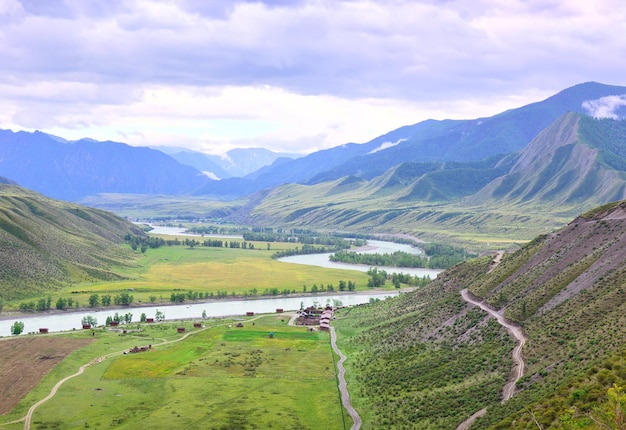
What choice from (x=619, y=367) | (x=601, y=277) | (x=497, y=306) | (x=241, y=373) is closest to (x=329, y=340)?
(x=241, y=373)

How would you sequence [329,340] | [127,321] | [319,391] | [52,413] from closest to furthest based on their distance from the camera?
1. [52,413]
2. [319,391]
3. [329,340]
4. [127,321]

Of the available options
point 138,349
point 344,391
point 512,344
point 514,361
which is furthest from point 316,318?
point 514,361

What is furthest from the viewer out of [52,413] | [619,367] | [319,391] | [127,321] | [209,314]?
[209,314]

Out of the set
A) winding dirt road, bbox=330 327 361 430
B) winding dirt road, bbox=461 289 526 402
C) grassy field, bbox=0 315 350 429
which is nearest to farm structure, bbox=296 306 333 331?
grassy field, bbox=0 315 350 429

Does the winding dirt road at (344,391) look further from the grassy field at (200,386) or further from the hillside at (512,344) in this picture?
the hillside at (512,344)

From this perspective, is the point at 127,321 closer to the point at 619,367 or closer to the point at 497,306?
the point at 497,306

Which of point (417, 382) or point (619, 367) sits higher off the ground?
point (619, 367)

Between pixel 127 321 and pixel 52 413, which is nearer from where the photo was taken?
pixel 52 413

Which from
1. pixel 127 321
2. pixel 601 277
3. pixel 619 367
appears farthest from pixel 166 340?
pixel 619 367
